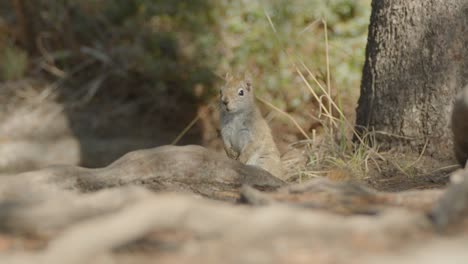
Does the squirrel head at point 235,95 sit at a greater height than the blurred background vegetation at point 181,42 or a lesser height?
lesser

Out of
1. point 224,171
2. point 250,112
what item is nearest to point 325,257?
point 224,171

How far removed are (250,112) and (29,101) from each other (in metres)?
4.07

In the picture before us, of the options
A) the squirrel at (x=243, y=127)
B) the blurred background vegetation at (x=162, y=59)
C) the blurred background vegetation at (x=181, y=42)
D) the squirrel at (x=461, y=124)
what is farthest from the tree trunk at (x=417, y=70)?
Result: the blurred background vegetation at (x=181, y=42)

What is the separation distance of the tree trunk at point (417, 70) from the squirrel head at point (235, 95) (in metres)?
1.18

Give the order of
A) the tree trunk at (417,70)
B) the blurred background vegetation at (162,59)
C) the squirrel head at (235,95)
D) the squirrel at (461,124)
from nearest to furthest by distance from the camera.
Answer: the squirrel at (461,124), the tree trunk at (417,70), the squirrel head at (235,95), the blurred background vegetation at (162,59)

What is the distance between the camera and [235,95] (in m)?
5.85

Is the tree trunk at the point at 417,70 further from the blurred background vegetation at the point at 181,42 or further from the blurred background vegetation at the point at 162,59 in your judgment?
the blurred background vegetation at the point at 181,42

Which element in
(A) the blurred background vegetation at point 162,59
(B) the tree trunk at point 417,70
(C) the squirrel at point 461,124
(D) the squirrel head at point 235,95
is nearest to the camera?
(C) the squirrel at point 461,124

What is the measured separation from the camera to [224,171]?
4.43 metres

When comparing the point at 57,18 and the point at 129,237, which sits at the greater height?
the point at 57,18

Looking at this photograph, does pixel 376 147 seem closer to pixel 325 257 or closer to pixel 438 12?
pixel 438 12

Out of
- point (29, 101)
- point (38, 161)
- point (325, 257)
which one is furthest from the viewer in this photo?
point (29, 101)

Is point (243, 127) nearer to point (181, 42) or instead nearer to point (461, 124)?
point (461, 124)

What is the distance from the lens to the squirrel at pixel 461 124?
3381mm
